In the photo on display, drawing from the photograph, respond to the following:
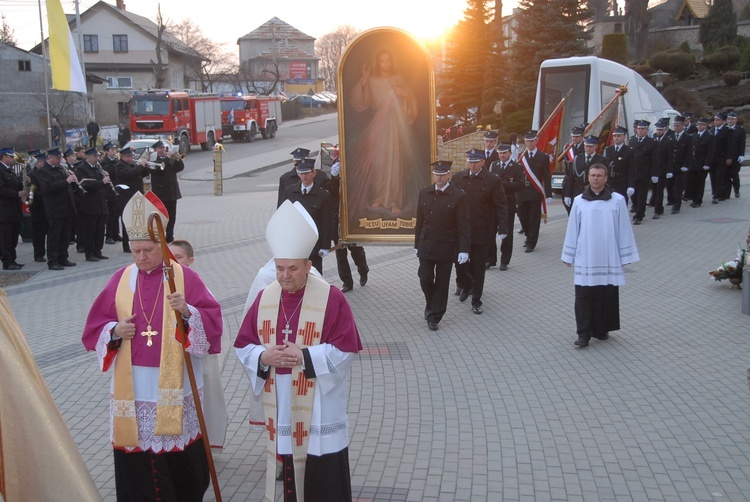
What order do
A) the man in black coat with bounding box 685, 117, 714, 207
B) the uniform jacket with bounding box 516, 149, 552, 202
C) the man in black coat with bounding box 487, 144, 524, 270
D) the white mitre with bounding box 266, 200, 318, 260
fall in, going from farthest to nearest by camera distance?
the man in black coat with bounding box 685, 117, 714, 207 < the uniform jacket with bounding box 516, 149, 552, 202 < the man in black coat with bounding box 487, 144, 524, 270 < the white mitre with bounding box 266, 200, 318, 260

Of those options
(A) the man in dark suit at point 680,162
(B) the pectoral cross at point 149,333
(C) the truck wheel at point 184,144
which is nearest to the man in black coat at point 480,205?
(B) the pectoral cross at point 149,333

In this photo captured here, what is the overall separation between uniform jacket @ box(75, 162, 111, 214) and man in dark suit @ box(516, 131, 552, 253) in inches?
281

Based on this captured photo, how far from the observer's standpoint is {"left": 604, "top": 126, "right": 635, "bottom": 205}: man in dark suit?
1494cm

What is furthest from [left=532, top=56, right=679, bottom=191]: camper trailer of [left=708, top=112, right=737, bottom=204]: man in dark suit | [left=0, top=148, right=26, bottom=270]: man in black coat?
[left=0, top=148, right=26, bottom=270]: man in black coat

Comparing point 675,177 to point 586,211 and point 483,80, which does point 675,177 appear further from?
point 483,80

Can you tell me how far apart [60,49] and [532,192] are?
9.20m

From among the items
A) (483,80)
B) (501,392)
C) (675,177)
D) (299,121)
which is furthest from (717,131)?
(299,121)

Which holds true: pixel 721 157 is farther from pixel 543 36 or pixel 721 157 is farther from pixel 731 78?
pixel 731 78

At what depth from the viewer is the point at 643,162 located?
16.2m

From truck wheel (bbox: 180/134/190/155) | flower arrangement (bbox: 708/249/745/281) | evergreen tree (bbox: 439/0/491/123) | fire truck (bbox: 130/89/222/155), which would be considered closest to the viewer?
flower arrangement (bbox: 708/249/745/281)

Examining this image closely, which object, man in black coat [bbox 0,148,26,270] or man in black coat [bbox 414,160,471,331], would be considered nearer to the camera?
man in black coat [bbox 414,160,471,331]

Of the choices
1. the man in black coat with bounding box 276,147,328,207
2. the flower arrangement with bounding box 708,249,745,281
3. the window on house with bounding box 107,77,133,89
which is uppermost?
the window on house with bounding box 107,77,133,89

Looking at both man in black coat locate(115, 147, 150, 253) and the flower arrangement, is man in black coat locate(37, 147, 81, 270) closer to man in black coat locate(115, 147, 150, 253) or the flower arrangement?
man in black coat locate(115, 147, 150, 253)

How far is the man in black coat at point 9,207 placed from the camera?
42.8ft
